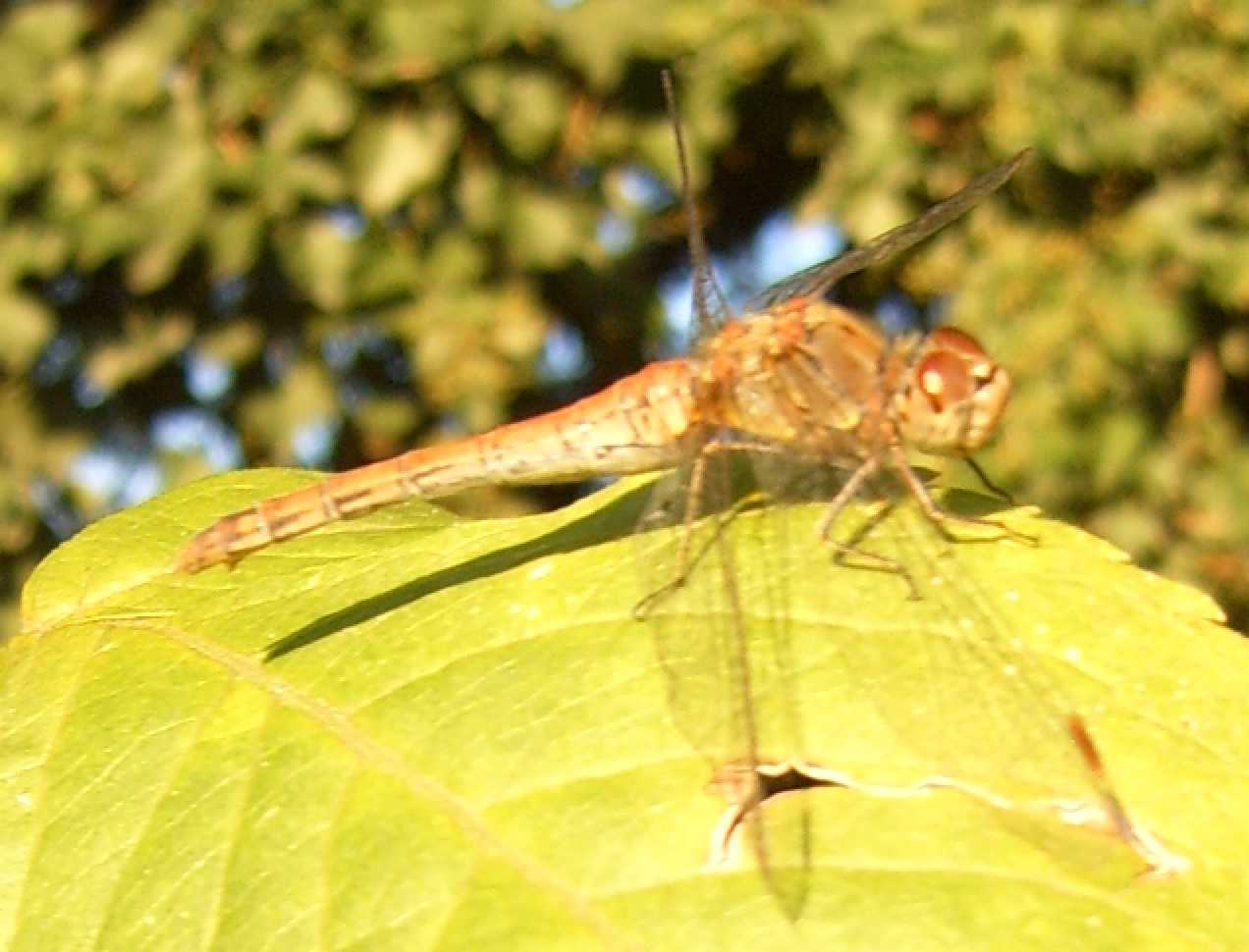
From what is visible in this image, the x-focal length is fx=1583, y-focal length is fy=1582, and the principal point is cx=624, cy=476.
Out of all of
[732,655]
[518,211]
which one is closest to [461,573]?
[732,655]

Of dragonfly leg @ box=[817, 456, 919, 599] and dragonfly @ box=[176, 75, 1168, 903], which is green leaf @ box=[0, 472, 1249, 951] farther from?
dragonfly @ box=[176, 75, 1168, 903]

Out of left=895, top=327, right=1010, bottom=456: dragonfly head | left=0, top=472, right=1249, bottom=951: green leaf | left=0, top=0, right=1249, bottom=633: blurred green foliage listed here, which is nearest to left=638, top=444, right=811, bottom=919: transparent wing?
left=0, top=472, right=1249, bottom=951: green leaf

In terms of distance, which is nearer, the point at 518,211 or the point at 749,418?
the point at 749,418

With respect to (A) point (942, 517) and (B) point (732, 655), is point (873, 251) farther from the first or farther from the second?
(B) point (732, 655)

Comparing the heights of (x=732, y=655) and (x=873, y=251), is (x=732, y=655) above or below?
below

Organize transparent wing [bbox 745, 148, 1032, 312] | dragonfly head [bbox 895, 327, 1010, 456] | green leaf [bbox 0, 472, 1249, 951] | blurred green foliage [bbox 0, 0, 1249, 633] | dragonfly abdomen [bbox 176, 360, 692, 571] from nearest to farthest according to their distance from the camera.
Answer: green leaf [bbox 0, 472, 1249, 951]
dragonfly head [bbox 895, 327, 1010, 456]
dragonfly abdomen [bbox 176, 360, 692, 571]
transparent wing [bbox 745, 148, 1032, 312]
blurred green foliage [bbox 0, 0, 1249, 633]

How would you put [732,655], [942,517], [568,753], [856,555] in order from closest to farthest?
1. [568,753]
2. [732,655]
3. [856,555]
4. [942,517]

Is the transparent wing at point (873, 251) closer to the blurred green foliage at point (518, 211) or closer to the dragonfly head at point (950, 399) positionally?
the dragonfly head at point (950, 399)

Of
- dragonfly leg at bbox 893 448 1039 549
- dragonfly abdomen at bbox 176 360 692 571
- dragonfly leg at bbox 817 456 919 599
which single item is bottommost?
dragonfly leg at bbox 893 448 1039 549
